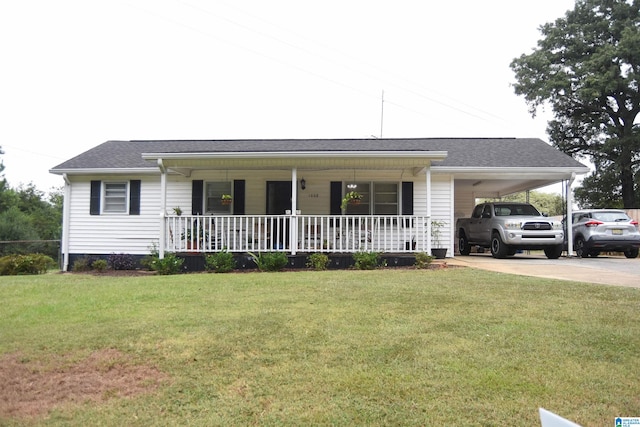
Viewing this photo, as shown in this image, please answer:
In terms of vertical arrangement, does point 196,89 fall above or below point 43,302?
above

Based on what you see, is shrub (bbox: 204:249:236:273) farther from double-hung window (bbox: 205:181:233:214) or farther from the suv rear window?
the suv rear window

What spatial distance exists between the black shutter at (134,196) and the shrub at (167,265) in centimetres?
307

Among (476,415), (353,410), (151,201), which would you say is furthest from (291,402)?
(151,201)

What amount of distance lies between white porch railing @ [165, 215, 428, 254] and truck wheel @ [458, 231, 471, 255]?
3.43 meters

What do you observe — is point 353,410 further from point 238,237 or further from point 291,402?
point 238,237

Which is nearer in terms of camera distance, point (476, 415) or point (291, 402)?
point (476, 415)

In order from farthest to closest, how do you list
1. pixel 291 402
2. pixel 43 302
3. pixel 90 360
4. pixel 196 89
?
pixel 196 89 → pixel 43 302 → pixel 90 360 → pixel 291 402

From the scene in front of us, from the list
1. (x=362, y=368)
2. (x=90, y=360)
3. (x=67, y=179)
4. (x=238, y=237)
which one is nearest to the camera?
(x=362, y=368)

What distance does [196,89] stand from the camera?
20.9m

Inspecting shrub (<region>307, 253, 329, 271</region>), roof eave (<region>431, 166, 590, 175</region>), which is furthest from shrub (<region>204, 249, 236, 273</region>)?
roof eave (<region>431, 166, 590, 175</region>)

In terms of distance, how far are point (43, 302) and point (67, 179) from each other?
765 cm

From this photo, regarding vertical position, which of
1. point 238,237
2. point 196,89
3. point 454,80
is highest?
point 454,80

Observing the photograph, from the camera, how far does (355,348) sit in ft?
13.0

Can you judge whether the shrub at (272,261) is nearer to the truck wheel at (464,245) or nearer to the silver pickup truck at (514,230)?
the silver pickup truck at (514,230)
